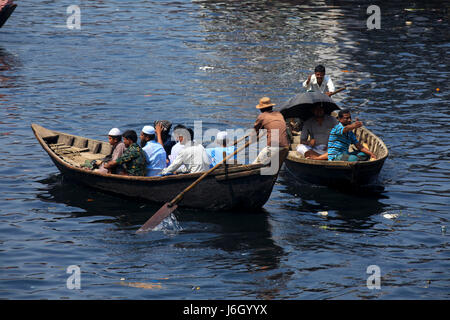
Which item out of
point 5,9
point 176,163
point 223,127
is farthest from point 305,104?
point 5,9

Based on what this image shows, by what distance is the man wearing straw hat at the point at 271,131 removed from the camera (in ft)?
38.3

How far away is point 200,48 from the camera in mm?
27984

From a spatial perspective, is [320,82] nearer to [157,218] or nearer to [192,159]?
[192,159]

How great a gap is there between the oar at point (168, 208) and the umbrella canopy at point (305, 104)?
2.84m

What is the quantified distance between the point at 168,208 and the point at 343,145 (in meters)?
3.74

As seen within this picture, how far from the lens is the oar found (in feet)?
38.3

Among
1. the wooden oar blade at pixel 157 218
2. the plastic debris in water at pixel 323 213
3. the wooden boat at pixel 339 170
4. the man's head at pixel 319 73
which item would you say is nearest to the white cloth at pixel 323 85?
the man's head at pixel 319 73

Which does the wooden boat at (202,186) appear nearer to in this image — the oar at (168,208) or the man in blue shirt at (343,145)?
the oar at (168,208)

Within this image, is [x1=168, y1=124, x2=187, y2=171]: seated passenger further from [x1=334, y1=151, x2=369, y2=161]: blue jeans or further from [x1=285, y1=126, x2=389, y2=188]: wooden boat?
[x1=334, y1=151, x2=369, y2=161]: blue jeans

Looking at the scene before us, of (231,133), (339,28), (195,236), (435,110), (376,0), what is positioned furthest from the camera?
(376,0)
